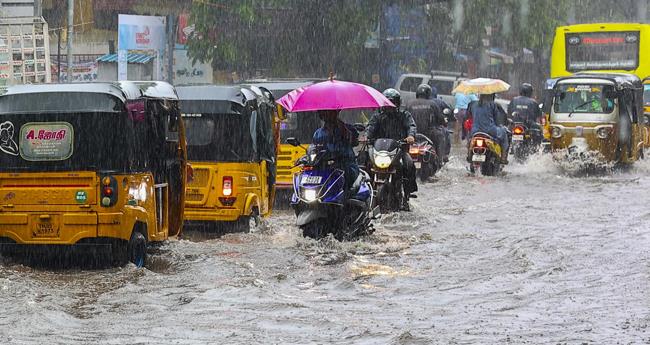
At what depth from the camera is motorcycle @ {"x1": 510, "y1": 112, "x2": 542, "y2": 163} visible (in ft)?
74.9

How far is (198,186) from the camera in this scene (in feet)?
42.5

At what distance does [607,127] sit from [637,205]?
5077 millimetres

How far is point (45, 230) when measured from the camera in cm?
988

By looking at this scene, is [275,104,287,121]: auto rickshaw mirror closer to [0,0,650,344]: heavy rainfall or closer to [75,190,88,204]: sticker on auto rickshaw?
[0,0,650,344]: heavy rainfall

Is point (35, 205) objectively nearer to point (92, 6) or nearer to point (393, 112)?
point (393, 112)

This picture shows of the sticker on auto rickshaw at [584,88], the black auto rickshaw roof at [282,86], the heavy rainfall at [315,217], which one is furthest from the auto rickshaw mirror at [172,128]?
the sticker on auto rickshaw at [584,88]

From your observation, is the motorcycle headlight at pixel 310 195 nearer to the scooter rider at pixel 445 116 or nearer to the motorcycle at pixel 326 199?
the motorcycle at pixel 326 199

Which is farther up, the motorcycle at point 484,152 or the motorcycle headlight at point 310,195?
the motorcycle headlight at point 310,195

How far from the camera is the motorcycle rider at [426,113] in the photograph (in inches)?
771

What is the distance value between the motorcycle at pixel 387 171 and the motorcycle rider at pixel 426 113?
4920 mm

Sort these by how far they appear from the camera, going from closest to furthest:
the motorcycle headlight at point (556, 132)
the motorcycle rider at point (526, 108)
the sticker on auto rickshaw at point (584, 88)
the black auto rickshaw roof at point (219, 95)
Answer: the black auto rickshaw roof at point (219, 95) < the motorcycle headlight at point (556, 132) < the sticker on auto rickshaw at point (584, 88) < the motorcycle rider at point (526, 108)

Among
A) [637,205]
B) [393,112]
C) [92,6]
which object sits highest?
[92,6]

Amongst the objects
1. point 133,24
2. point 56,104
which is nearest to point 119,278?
point 56,104

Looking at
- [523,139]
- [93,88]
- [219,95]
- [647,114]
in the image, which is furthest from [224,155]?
[647,114]
